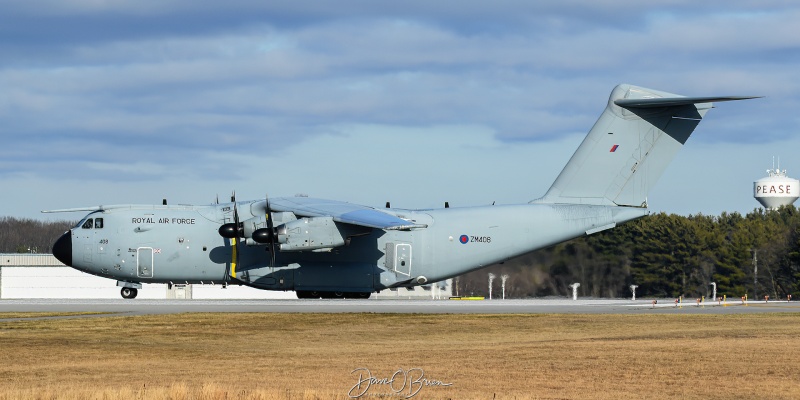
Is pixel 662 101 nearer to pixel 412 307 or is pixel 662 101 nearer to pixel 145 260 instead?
pixel 412 307

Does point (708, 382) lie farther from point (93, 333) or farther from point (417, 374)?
point (93, 333)

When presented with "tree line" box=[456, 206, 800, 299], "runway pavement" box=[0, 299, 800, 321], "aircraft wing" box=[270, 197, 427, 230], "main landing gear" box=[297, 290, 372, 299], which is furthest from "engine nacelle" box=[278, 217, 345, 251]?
"tree line" box=[456, 206, 800, 299]

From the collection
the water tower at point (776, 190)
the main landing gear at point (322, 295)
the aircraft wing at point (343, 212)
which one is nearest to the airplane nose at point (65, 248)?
the aircraft wing at point (343, 212)

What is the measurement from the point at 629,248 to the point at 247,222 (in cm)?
1776

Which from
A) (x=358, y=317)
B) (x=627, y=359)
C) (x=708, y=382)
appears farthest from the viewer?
(x=358, y=317)

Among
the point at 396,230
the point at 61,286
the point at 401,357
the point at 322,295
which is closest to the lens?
the point at 401,357

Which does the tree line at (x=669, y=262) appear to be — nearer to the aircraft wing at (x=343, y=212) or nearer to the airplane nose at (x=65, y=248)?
the aircraft wing at (x=343, y=212)

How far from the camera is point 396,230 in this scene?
44.5 meters

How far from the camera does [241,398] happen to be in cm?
1576

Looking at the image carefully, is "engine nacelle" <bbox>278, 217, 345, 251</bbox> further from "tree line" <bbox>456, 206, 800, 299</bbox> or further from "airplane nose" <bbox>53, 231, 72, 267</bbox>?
"airplane nose" <bbox>53, 231, 72, 267</bbox>

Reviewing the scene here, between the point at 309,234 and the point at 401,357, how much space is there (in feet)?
68.6

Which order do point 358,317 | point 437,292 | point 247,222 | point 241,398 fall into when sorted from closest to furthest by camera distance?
point 241,398
point 358,317
point 247,222
point 437,292

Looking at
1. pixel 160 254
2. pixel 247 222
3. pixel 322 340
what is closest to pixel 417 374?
pixel 322 340

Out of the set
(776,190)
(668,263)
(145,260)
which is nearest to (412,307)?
(145,260)
